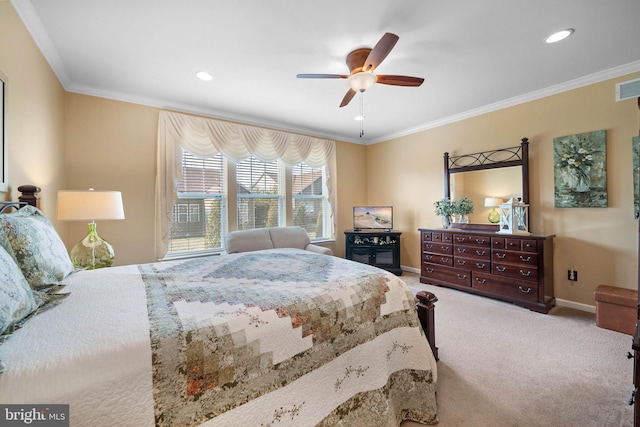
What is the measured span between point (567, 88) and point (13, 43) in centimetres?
513

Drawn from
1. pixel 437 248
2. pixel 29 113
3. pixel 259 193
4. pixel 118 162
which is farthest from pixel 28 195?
pixel 437 248

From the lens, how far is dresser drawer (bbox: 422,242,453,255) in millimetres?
3797

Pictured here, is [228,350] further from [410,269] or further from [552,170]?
[410,269]

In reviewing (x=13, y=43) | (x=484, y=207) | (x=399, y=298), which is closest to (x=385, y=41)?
(x=399, y=298)

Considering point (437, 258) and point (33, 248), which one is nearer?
point (33, 248)

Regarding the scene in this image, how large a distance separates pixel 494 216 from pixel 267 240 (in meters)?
3.28

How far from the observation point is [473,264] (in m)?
3.54

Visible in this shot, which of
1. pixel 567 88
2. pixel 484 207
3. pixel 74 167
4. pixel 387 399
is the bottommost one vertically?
pixel 387 399

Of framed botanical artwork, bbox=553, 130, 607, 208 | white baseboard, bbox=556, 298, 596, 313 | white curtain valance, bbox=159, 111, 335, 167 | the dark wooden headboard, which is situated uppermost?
white curtain valance, bbox=159, 111, 335, 167

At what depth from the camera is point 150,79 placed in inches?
111

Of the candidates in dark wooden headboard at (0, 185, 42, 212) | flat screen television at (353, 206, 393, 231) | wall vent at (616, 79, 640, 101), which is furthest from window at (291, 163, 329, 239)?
wall vent at (616, 79, 640, 101)

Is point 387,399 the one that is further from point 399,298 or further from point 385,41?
point 385,41

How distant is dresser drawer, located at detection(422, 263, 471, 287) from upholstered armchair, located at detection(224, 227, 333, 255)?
62.0 inches

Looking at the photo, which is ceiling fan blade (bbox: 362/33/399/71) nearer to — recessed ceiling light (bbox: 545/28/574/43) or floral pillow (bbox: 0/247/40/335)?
recessed ceiling light (bbox: 545/28/574/43)
